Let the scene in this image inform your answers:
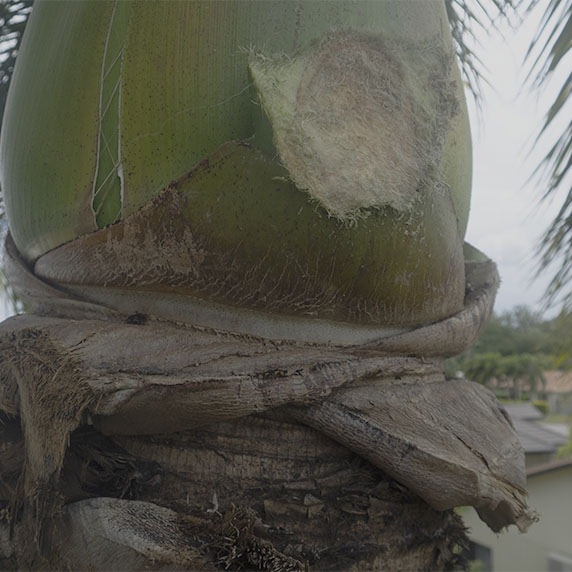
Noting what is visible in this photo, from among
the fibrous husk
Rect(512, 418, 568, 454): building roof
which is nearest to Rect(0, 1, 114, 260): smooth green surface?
the fibrous husk

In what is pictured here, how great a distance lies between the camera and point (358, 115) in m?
0.90

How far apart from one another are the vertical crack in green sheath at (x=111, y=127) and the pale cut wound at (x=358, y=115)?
0.23 m

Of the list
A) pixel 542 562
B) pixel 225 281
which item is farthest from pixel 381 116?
pixel 542 562

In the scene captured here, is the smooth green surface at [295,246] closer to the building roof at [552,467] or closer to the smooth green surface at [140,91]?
the smooth green surface at [140,91]

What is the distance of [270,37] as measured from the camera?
2.98 feet

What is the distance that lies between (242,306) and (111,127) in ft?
1.12

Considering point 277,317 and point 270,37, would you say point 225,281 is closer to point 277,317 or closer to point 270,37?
point 277,317

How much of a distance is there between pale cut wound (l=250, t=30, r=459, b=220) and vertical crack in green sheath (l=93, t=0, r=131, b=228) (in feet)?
0.74

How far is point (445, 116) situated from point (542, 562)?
18.7 ft

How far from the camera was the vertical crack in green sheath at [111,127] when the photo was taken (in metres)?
0.94

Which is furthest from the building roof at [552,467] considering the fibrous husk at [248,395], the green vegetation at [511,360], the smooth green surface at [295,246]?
the green vegetation at [511,360]

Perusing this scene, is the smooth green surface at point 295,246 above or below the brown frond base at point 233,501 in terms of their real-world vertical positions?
above

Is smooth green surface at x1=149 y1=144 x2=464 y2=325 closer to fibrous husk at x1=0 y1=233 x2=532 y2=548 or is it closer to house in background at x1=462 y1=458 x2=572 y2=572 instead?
fibrous husk at x1=0 y1=233 x2=532 y2=548

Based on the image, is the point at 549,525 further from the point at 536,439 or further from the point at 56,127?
the point at 56,127
